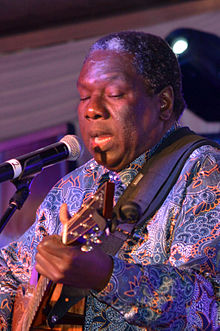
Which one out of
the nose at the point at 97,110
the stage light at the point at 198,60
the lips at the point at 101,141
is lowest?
the lips at the point at 101,141

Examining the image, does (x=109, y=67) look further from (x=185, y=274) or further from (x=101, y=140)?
(x=185, y=274)

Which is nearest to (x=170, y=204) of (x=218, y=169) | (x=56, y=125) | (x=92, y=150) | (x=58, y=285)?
(x=218, y=169)

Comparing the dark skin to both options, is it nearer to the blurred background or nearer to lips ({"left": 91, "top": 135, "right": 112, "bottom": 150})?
lips ({"left": 91, "top": 135, "right": 112, "bottom": 150})

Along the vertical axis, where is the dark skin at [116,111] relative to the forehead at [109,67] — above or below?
below

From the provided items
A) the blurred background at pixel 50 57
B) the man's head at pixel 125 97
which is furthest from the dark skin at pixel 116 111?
→ the blurred background at pixel 50 57

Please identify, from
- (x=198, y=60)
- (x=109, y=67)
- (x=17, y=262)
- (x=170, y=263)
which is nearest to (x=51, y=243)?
(x=170, y=263)

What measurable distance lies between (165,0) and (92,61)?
230 cm

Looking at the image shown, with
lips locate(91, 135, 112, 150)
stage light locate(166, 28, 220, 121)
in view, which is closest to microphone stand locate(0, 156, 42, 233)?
lips locate(91, 135, 112, 150)

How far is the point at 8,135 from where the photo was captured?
468 centimetres

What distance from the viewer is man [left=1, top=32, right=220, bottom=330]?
6.91 feet

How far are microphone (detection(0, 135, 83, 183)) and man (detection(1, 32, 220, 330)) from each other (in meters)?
0.09


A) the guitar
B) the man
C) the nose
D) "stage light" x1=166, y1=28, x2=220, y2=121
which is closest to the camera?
the guitar

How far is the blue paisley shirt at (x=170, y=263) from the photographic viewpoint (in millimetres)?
2135

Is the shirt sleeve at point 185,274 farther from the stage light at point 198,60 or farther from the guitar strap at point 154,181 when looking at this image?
the stage light at point 198,60
